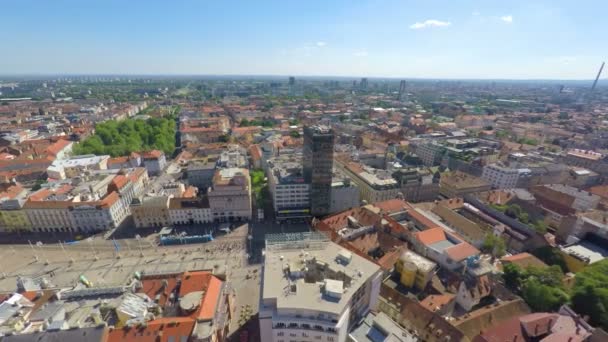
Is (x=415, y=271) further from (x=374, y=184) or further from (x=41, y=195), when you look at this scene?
(x=41, y=195)

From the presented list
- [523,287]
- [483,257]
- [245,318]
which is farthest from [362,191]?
[245,318]

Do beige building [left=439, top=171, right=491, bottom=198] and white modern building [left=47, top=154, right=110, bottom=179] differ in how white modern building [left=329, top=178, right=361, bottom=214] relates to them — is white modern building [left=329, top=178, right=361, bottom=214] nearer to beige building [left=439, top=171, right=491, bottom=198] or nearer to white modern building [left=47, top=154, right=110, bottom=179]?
beige building [left=439, top=171, right=491, bottom=198]

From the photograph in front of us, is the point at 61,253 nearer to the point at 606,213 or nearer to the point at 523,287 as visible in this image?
the point at 523,287

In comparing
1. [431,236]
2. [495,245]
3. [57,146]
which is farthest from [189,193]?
[57,146]

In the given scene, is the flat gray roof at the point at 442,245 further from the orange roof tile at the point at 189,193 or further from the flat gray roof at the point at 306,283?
the orange roof tile at the point at 189,193

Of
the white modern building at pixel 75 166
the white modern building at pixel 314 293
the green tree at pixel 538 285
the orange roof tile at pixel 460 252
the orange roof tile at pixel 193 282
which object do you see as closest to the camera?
the white modern building at pixel 314 293

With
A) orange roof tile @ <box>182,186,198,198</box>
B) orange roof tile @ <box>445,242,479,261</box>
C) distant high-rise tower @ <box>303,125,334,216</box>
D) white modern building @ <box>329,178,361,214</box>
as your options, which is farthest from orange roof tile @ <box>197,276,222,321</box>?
orange roof tile @ <box>445,242,479,261</box>

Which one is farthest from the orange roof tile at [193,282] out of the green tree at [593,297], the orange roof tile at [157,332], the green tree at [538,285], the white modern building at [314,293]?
the green tree at [593,297]
